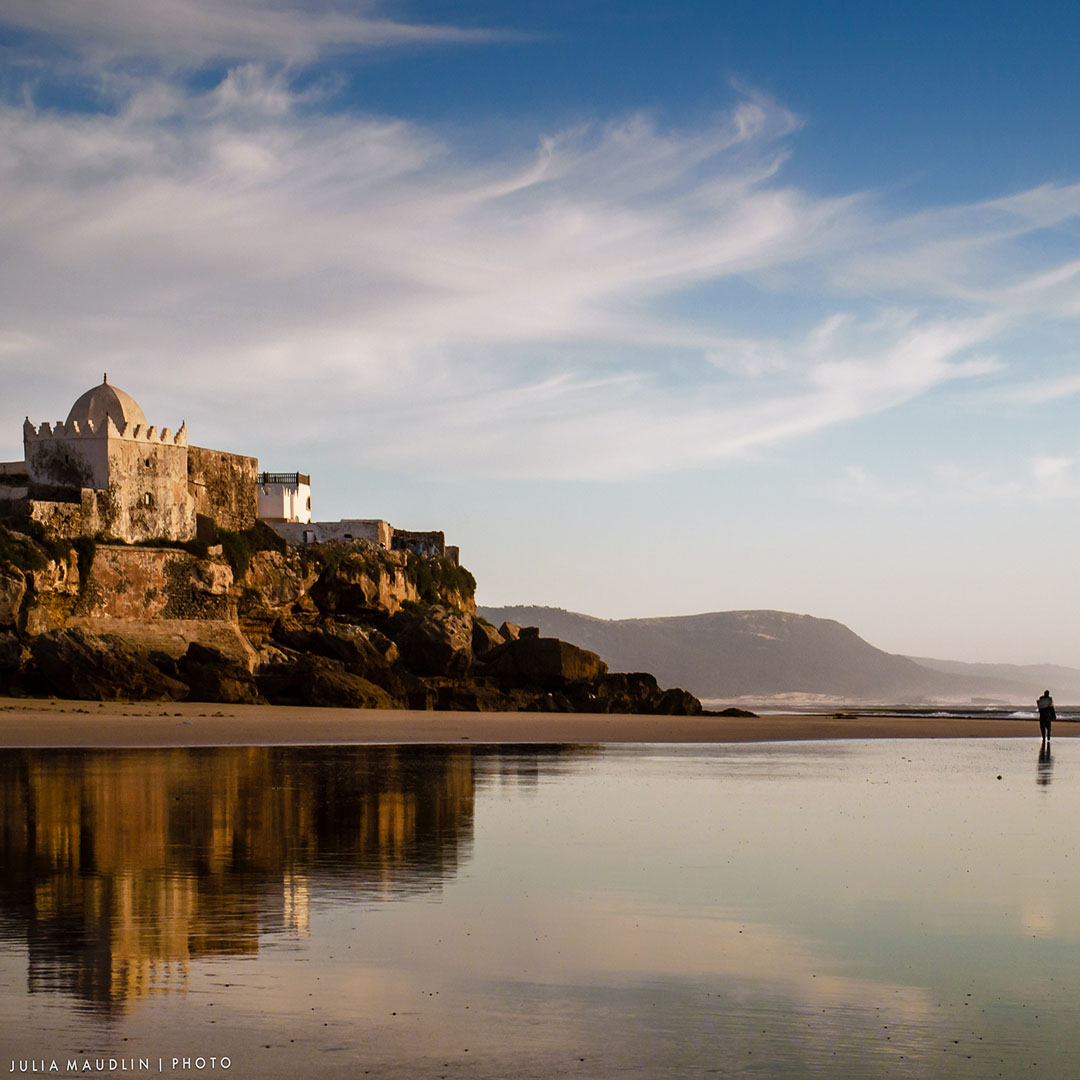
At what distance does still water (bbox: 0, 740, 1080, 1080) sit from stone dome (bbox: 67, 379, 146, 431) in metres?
33.2

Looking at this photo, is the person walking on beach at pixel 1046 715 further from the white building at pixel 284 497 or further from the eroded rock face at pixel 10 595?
the white building at pixel 284 497

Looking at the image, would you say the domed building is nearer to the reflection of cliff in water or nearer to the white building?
the white building

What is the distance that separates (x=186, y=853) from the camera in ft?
36.0

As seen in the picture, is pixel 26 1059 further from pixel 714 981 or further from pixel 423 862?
pixel 423 862

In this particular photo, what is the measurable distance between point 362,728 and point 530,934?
24.0 meters

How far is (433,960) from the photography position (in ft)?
24.3

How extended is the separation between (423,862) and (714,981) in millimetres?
4404

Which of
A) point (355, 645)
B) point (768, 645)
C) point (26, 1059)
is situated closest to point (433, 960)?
point (26, 1059)

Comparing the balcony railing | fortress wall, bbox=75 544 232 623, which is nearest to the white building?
the balcony railing

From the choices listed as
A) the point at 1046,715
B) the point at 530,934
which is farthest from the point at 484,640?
the point at 530,934

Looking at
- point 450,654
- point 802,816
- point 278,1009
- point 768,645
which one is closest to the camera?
point 278,1009

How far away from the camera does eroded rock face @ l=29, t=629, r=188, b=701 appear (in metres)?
36.2

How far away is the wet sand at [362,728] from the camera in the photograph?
27.8 metres

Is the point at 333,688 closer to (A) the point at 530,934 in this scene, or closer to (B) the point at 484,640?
(B) the point at 484,640
